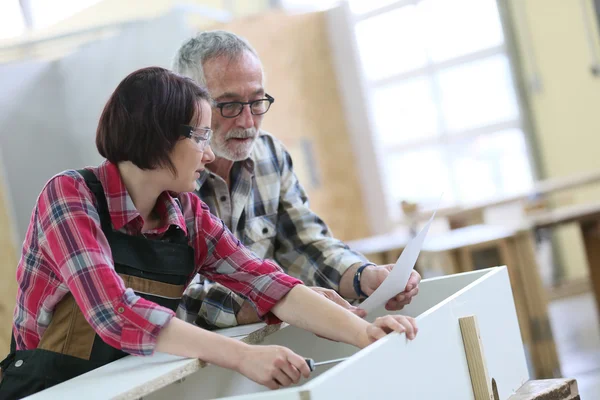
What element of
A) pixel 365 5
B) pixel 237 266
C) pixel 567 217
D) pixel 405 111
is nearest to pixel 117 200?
pixel 237 266

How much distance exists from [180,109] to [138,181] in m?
0.14

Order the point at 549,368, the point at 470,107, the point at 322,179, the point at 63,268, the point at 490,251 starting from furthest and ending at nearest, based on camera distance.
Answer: the point at 470,107
the point at 322,179
the point at 490,251
the point at 549,368
the point at 63,268

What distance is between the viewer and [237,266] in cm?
143

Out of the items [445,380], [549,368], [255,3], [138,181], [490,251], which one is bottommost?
[549,368]

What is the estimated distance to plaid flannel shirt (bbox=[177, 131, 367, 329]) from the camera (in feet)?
5.73

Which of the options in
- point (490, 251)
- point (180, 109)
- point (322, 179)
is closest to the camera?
point (180, 109)

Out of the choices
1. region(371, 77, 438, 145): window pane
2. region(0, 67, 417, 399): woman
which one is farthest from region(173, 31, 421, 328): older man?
region(371, 77, 438, 145): window pane

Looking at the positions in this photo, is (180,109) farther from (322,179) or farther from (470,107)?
(470,107)

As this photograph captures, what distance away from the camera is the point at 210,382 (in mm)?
1322

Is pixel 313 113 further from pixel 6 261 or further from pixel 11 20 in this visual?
pixel 6 261

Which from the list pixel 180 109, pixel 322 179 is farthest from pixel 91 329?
pixel 322 179

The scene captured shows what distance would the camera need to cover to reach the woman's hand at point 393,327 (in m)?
1.09

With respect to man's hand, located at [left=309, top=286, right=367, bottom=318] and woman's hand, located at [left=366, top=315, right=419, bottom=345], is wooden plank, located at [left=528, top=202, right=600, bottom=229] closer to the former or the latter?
man's hand, located at [left=309, top=286, right=367, bottom=318]

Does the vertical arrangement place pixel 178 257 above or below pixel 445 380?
above
